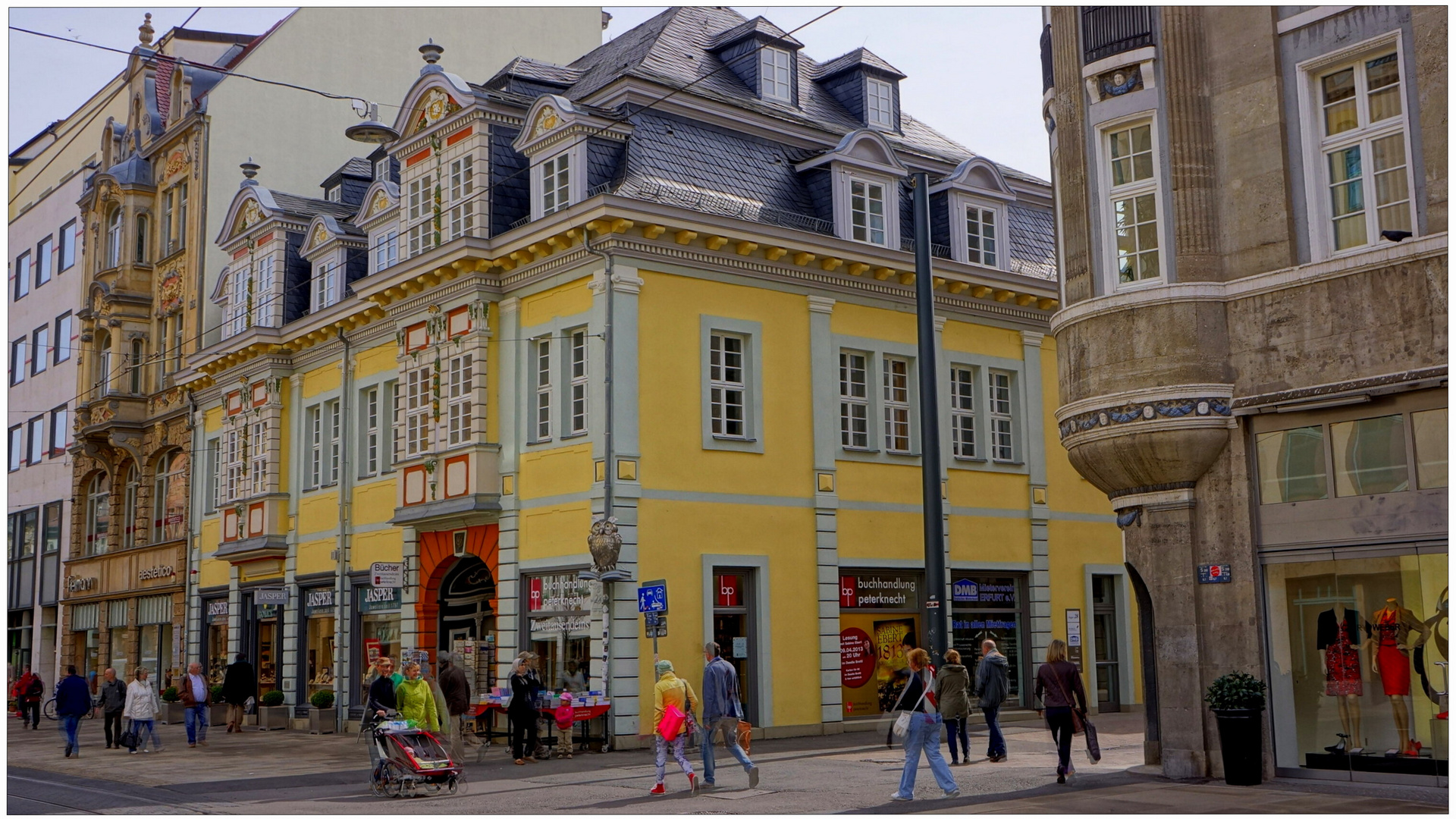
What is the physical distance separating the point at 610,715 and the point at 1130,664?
12212 mm

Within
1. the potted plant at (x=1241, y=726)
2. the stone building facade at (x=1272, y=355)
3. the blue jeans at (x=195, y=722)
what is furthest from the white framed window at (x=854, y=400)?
the blue jeans at (x=195, y=722)

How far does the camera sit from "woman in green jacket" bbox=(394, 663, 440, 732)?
699 inches

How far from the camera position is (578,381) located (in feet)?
83.2

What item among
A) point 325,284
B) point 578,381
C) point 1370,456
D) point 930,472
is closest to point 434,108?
point 325,284

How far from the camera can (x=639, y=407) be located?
24922 mm

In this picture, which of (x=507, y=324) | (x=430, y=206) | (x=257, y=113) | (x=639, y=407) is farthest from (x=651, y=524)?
(x=257, y=113)

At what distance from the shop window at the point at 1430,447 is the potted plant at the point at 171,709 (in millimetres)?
29655

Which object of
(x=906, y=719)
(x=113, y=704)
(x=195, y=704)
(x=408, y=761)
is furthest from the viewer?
(x=195, y=704)

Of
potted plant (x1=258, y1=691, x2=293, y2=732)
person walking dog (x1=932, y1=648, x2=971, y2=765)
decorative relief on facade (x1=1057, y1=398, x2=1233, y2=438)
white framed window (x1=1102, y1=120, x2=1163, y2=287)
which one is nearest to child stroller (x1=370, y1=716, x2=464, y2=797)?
person walking dog (x1=932, y1=648, x2=971, y2=765)

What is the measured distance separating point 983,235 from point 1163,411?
49.1 ft

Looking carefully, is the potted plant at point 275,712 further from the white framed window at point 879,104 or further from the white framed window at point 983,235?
the white framed window at point 879,104

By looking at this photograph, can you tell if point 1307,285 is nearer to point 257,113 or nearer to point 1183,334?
point 1183,334

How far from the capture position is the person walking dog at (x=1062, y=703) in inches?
667

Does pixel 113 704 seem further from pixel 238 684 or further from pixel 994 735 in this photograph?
pixel 994 735
